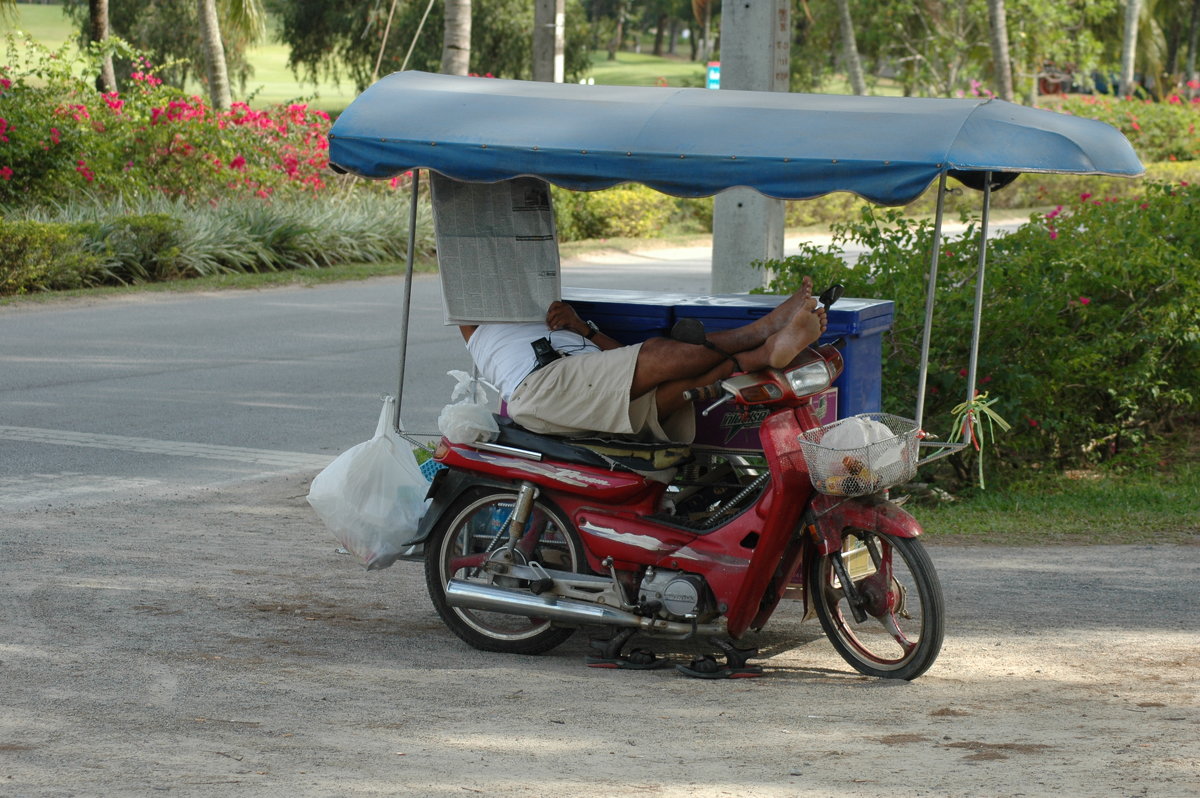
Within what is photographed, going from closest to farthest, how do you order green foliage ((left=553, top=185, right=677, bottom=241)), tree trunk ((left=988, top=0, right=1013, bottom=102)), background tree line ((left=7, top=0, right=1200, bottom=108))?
green foliage ((left=553, top=185, right=677, bottom=241)) → tree trunk ((left=988, top=0, right=1013, bottom=102)) → background tree line ((left=7, top=0, right=1200, bottom=108))

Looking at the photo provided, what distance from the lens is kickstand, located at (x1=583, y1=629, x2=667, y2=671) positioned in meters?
5.16

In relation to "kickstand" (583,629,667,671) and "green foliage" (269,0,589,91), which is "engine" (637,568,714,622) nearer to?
"kickstand" (583,629,667,671)

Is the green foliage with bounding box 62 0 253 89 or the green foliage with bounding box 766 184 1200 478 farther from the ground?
the green foliage with bounding box 62 0 253 89

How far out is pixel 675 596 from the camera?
509 cm

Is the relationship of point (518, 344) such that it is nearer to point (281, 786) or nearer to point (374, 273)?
point (281, 786)

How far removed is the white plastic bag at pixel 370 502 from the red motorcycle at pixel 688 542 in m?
0.13

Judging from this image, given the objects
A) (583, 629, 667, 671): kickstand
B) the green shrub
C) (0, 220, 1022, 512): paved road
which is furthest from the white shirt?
the green shrub

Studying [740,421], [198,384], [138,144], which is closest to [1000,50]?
[138,144]

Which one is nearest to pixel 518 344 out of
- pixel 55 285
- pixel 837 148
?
pixel 837 148

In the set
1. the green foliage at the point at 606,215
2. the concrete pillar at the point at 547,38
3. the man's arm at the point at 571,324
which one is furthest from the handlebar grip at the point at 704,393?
the green foliage at the point at 606,215

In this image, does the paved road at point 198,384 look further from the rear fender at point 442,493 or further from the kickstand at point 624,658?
the kickstand at point 624,658

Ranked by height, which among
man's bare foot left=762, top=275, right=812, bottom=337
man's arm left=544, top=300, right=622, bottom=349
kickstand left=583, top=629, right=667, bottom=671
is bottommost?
kickstand left=583, top=629, right=667, bottom=671

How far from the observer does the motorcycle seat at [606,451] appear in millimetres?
5246

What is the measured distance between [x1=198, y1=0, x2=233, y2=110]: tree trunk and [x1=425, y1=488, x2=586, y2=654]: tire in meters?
22.3
